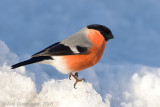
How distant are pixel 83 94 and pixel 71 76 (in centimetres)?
102

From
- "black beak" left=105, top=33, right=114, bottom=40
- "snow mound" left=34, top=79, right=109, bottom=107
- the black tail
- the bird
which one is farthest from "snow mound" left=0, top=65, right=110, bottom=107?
"black beak" left=105, top=33, right=114, bottom=40

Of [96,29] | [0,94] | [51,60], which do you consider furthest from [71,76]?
[0,94]

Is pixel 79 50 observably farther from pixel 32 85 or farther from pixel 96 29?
pixel 32 85

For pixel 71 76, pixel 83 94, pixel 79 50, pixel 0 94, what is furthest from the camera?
pixel 71 76

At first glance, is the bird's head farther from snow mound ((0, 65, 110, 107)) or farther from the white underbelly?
snow mound ((0, 65, 110, 107))

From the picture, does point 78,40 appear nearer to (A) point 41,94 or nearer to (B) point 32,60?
(B) point 32,60

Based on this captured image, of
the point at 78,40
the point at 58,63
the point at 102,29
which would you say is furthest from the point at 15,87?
the point at 102,29

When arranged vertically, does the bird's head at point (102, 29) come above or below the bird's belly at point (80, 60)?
above

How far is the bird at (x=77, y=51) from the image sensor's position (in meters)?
4.85

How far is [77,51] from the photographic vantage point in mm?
4855

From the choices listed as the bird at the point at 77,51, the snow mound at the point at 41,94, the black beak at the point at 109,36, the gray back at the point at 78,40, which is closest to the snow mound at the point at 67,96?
the snow mound at the point at 41,94

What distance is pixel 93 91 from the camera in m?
4.63

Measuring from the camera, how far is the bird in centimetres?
485

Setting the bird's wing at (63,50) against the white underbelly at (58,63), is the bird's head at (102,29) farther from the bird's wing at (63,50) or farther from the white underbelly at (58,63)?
the white underbelly at (58,63)
